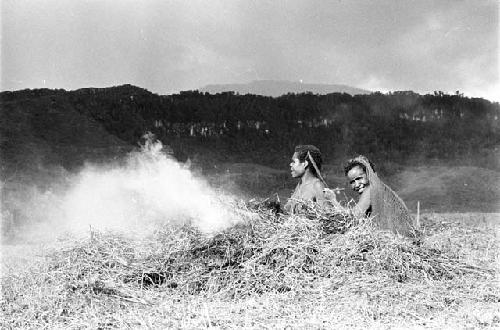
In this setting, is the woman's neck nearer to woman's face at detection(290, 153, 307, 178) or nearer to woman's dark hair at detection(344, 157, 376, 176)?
woman's face at detection(290, 153, 307, 178)

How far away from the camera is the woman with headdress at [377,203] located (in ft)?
16.4

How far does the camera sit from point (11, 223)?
1401cm

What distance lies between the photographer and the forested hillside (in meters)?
27.5

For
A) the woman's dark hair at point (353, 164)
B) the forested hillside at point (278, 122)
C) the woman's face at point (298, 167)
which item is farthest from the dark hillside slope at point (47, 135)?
the woman's dark hair at point (353, 164)

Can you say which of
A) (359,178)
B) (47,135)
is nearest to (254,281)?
(359,178)

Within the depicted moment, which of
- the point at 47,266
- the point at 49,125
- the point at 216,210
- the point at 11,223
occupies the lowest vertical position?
the point at 11,223

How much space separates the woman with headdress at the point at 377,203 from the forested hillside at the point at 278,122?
69.7 feet

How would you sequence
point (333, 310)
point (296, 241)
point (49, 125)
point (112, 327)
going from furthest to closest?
point (49, 125), point (296, 241), point (333, 310), point (112, 327)

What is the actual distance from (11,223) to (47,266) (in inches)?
405

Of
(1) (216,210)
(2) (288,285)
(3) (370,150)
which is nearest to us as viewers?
(2) (288,285)

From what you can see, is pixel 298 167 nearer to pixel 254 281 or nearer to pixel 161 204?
pixel 161 204

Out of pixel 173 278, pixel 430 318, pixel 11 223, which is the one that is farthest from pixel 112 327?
pixel 11 223

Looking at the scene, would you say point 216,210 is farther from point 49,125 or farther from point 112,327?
point 49,125

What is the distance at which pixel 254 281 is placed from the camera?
4.35 meters
